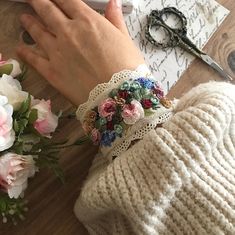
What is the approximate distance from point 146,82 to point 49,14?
0.22 metres

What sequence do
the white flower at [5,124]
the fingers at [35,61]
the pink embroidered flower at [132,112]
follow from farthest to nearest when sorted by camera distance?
the fingers at [35,61] < the pink embroidered flower at [132,112] < the white flower at [5,124]

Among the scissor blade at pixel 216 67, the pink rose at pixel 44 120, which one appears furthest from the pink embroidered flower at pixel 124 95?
the scissor blade at pixel 216 67

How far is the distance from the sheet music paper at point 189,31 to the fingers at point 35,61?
162mm

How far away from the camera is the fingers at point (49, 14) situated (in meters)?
0.72

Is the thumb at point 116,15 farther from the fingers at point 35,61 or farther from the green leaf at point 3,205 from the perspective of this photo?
the green leaf at point 3,205

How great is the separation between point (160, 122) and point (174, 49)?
0.19m

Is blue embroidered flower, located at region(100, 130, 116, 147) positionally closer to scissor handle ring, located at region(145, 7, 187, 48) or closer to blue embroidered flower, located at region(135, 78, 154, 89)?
blue embroidered flower, located at region(135, 78, 154, 89)

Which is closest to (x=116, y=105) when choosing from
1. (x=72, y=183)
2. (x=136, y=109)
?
(x=136, y=109)

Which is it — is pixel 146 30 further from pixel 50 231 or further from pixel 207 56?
pixel 50 231

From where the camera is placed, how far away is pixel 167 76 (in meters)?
0.74

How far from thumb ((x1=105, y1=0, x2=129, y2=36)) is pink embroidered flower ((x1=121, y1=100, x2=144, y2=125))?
0.18 meters

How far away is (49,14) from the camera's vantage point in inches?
28.5

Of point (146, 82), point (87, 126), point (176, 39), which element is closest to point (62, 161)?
point (87, 126)

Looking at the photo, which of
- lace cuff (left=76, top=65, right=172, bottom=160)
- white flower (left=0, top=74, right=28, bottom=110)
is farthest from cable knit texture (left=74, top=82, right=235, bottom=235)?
white flower (left=0, top=74, right=28, bottom=110)
